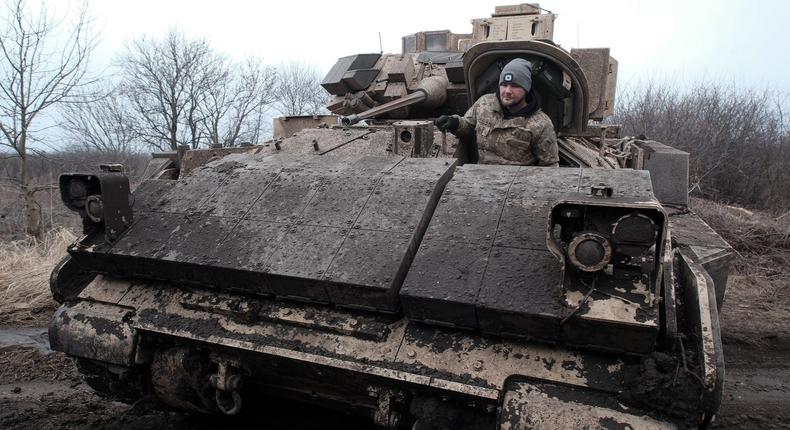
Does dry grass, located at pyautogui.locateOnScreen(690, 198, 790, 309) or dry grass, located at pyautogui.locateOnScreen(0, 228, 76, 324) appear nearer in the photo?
dry grass, located at pyautogui.locateOnScreen(0, 228, 76, 324)

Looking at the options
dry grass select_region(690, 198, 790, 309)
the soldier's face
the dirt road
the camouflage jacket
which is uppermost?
the soldier's face

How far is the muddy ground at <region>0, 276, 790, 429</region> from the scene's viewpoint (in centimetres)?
357

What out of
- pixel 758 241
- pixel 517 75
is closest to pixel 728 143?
pixel 758 241

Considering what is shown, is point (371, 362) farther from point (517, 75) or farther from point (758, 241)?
point (758, 241)

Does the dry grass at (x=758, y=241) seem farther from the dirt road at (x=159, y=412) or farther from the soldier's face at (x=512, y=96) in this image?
the soldier's face at (x=512, y=96)

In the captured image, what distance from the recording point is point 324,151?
3695mm

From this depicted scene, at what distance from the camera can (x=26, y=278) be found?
263 inches

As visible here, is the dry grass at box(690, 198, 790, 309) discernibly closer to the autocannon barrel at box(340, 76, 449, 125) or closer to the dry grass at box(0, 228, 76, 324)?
the autocannon barrel at box(340, 76, 449, 125)

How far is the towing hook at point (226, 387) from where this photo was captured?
2.80 metres

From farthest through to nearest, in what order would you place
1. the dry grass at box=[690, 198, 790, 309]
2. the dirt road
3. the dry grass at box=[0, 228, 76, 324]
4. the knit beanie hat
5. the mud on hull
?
the dry grass at box=[690, 198, 790, 309] → the dry grass at box=[0, 228, 76, 324] → the dirt road → the knit beanie hat → the mud on hull

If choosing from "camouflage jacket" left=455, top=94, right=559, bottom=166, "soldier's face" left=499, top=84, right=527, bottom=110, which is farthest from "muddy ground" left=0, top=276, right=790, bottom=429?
"soldier's face" left=499, top=84, right=527, bottom=110

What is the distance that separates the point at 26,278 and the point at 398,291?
6.02m

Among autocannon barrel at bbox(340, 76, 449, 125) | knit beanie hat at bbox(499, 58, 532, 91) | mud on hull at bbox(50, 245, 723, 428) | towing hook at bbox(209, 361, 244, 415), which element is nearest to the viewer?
mud on hull at bbox(50, 245, 723, 428)

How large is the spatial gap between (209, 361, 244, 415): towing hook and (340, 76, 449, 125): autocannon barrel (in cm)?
239
